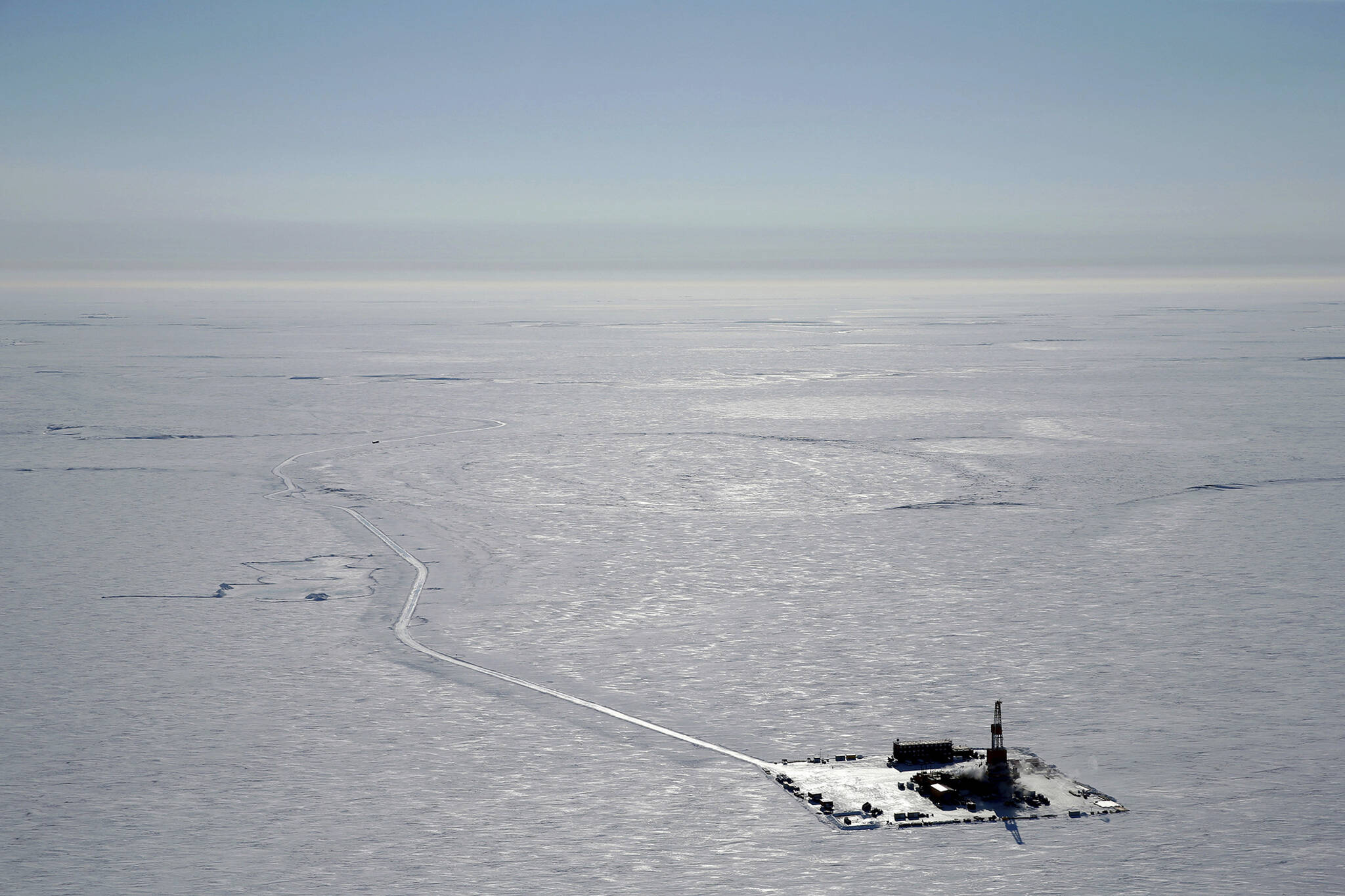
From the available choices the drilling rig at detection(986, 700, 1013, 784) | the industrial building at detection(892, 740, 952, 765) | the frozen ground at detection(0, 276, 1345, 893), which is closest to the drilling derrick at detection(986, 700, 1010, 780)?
the drilling rig at detection(986, 700, 1013, 784)

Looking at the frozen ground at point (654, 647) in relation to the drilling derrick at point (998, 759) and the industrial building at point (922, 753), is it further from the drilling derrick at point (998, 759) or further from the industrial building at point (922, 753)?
the drilling derrick at point (998, 759)

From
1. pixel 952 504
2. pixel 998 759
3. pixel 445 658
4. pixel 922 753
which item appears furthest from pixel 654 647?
pixel 952 504

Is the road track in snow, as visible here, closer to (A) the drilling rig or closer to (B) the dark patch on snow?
(A) the drilling rig

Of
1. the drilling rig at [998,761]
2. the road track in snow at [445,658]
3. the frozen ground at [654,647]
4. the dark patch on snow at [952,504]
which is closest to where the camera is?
the frozen ground at [654,647]

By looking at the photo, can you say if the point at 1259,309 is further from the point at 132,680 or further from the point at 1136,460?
the point at 132,680

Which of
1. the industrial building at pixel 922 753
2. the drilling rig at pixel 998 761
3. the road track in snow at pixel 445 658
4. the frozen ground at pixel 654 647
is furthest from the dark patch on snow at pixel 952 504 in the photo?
the drilling rig at pixel 998 761

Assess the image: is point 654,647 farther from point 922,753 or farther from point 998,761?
point 998,761
